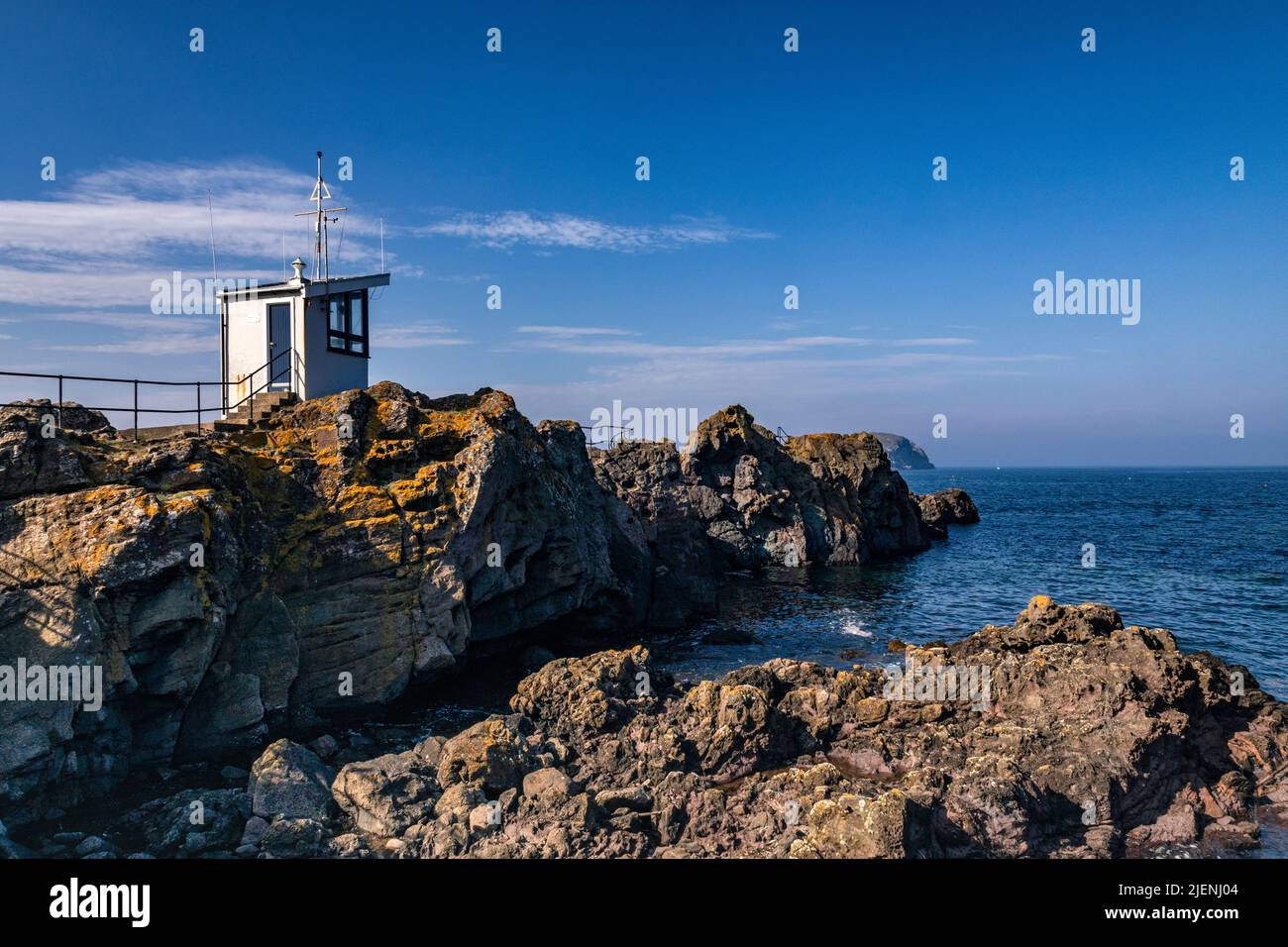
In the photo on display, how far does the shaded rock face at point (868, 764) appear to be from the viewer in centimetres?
1470

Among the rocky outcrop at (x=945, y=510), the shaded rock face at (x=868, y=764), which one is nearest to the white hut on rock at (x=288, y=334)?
the shaded rock face at (x=868, y=764)

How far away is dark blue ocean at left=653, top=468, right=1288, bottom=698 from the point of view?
33.4 metres

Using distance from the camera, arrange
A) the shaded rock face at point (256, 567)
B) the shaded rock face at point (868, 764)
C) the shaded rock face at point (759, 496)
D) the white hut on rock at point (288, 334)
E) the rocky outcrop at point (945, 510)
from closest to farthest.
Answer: the shaded rock face at point (868, 764) → the shaded rock face at point (256, 567) → the white hut on rock at point (288, 334) → the shaded rock face at point (759, 496) → the rocky outcrop at point (945, 510)

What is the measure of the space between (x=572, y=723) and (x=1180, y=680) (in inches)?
608

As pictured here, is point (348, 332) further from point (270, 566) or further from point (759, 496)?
point (759, 496)

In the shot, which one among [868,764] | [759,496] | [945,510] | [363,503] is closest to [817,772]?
[868,764]

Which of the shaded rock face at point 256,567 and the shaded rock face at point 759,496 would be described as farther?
the shaded rock face at point 759,496

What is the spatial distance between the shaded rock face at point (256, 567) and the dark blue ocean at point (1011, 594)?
10282 millimetres

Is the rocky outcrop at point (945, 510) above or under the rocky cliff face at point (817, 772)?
above

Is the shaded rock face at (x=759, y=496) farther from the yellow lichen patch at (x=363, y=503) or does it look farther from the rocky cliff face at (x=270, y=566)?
the yellow lichen patch at (x=363, y=503)

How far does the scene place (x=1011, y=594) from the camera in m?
46.9

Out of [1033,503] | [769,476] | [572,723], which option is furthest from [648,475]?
[1033,503]
